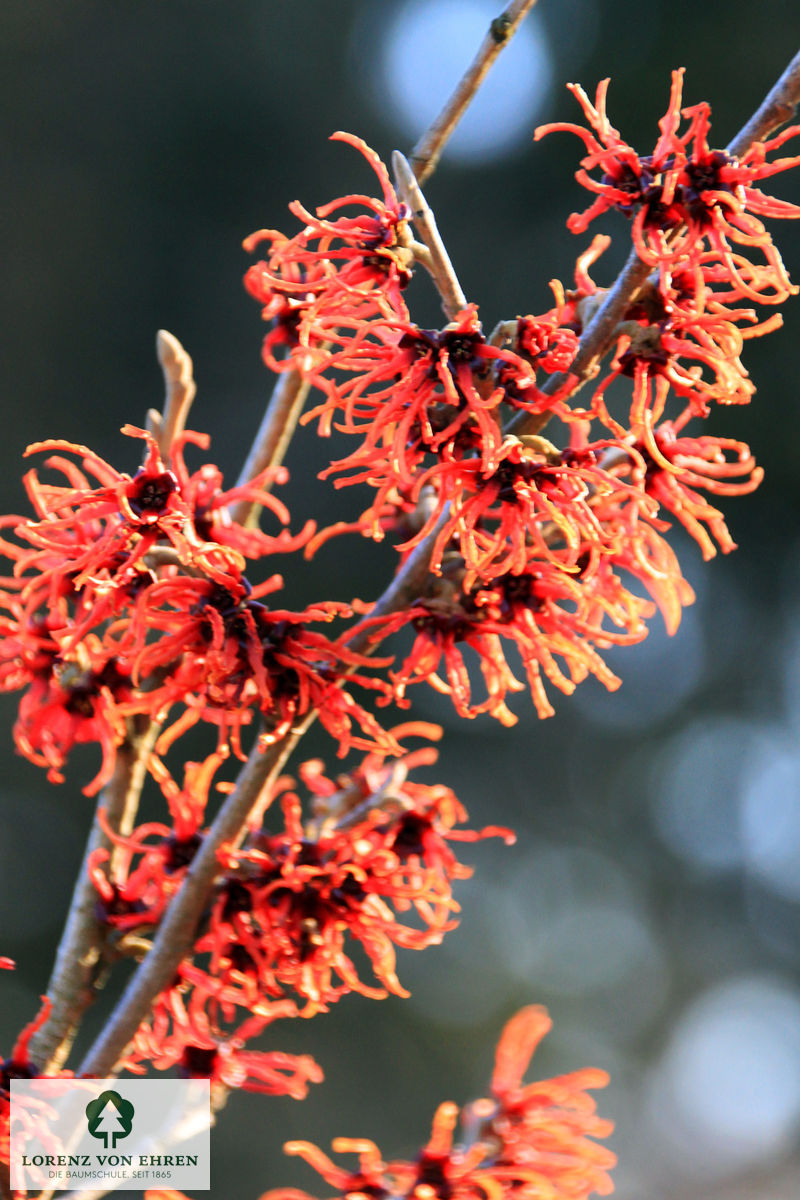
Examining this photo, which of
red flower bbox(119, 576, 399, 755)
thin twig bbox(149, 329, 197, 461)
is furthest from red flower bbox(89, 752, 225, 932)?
thin twig bbox(149, 329, 197, 461)

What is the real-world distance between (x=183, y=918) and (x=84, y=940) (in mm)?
88

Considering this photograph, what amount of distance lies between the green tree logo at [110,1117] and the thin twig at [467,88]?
21.5 inches

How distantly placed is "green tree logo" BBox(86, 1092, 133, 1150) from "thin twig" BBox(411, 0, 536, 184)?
0.55 meters

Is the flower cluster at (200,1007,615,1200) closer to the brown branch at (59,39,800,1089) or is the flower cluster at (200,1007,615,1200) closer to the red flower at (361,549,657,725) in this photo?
the brown branch at (59,39,800,1089)

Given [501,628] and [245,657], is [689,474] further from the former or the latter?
[245,657]

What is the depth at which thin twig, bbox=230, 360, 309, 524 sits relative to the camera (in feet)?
2.33

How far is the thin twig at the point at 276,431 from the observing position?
0.71 metres

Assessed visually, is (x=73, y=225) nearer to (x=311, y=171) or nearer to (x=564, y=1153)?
(x=311, y=171)

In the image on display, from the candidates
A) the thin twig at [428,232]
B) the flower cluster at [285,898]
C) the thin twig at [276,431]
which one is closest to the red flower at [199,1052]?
the flower cluster at [285,898]

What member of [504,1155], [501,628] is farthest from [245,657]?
[504,1155]

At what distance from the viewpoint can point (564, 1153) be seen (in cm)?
66

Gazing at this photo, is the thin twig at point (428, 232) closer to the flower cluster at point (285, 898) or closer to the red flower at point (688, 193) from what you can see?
the red flower at point (688, 193)

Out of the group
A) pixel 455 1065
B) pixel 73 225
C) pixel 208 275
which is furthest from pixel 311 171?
pixel 455 1065

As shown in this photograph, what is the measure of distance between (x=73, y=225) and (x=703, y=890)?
10.6ft
